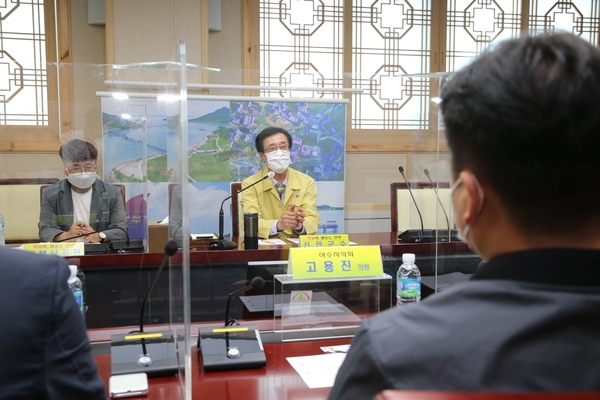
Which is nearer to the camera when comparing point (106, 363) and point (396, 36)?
point (106, 363)

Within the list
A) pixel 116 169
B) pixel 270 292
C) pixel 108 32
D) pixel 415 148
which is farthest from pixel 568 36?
pixel 108 32

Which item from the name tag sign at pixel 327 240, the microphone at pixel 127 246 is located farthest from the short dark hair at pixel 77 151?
the name tag sign at pixel 327 240

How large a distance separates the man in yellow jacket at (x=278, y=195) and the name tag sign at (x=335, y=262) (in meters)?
1.39

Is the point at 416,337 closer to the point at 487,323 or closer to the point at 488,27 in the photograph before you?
the point at 487,323

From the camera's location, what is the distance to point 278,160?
126 inches

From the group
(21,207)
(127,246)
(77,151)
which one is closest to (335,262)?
(127,246)

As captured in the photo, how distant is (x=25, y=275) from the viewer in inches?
28.5

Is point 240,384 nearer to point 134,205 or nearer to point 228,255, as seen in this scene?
point 228,255

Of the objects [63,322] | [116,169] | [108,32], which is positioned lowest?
[63,322]

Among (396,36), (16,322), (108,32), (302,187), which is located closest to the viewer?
(16,322)

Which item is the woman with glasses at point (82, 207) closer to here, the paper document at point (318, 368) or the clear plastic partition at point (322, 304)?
the clear plastic partition at point (322, 304)

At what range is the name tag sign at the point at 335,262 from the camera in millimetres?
1688

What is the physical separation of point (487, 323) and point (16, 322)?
23.4 inches

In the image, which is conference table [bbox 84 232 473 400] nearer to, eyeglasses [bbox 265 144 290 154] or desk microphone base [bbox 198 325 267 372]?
desk microphone base [bbox 198 325 267 372]
